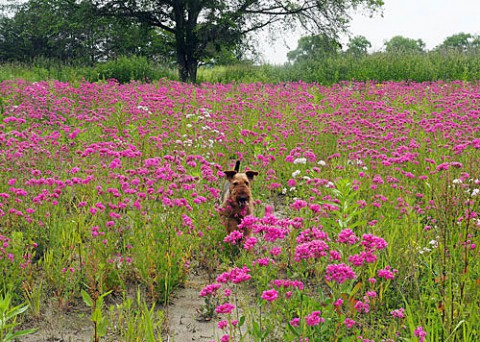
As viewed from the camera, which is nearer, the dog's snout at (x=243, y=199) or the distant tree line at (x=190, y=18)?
the dog's snout at (x=243, y=199)

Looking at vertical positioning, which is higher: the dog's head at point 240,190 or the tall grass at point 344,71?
the tall grass at point 344,71

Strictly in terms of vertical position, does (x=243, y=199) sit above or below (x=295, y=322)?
above

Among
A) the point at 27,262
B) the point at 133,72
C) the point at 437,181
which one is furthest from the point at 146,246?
the point at 133,72

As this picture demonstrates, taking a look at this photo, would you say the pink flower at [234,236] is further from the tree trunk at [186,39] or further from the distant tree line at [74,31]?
the distant tree line at [74,31]

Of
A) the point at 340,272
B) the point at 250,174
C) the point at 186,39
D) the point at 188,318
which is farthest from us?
the point at 186,39

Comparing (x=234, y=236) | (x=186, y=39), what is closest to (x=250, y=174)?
(x=234, y=236)

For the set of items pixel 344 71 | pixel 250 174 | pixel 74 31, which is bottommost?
pixel 250 174

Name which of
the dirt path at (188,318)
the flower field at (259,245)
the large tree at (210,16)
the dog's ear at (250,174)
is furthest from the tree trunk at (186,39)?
the dirt path at (188,318)

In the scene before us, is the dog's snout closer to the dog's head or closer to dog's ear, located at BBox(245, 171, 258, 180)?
the dog's head

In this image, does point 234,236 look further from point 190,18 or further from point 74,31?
point 74,31

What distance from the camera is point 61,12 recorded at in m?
25.5

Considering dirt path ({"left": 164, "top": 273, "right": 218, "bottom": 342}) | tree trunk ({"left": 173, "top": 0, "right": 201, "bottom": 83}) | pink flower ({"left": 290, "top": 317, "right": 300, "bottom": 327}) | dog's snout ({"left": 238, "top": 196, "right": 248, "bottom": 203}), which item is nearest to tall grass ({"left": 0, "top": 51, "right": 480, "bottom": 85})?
tree trunk ({"left": 173, "top": 0, "right": 201, "bottom": 83})

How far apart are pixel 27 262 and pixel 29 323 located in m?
0.46


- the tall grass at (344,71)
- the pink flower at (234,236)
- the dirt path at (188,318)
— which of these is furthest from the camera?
the tall grass at (344,71)
